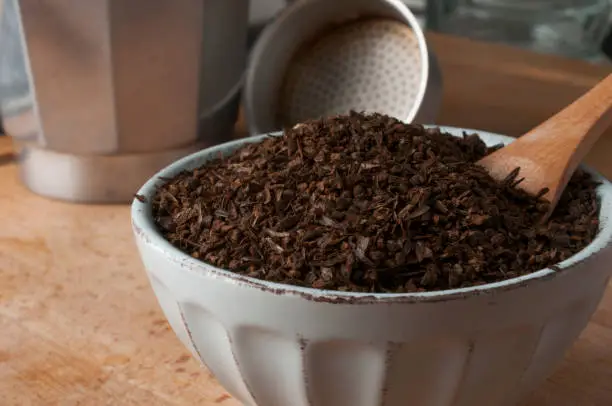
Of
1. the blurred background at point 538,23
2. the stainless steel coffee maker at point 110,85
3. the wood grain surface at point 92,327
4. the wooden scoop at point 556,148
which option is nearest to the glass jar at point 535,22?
the blurred background at point 538,23

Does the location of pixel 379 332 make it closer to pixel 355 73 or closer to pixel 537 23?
pixel 355 73

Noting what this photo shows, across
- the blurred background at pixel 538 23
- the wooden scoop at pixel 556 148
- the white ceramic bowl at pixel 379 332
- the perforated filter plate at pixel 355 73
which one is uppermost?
the wooden scoop at pixel 556 148

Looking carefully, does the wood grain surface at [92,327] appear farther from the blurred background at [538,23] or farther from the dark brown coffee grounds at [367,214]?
the blurred background at [538,23]

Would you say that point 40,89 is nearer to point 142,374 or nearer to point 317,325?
point 142,374

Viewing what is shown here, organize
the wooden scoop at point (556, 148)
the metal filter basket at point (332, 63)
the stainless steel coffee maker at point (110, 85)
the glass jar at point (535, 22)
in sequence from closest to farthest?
the wooden scoop at point (556, 148)
the stainless steel coffee maker at point (110, 85)
the metal filter basket at point (332, 63)
the glass jar at point (535, 22)

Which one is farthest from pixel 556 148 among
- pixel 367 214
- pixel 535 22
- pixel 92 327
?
pixel 535 22

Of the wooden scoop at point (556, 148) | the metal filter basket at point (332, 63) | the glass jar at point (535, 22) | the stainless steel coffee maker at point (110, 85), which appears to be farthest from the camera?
the glass jar at point (535, 22)

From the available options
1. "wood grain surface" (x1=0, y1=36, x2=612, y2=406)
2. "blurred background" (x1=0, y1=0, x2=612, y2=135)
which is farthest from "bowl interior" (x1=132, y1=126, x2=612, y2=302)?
"blurred background" (x1=0, y1=0, x2=612, y2=135)
